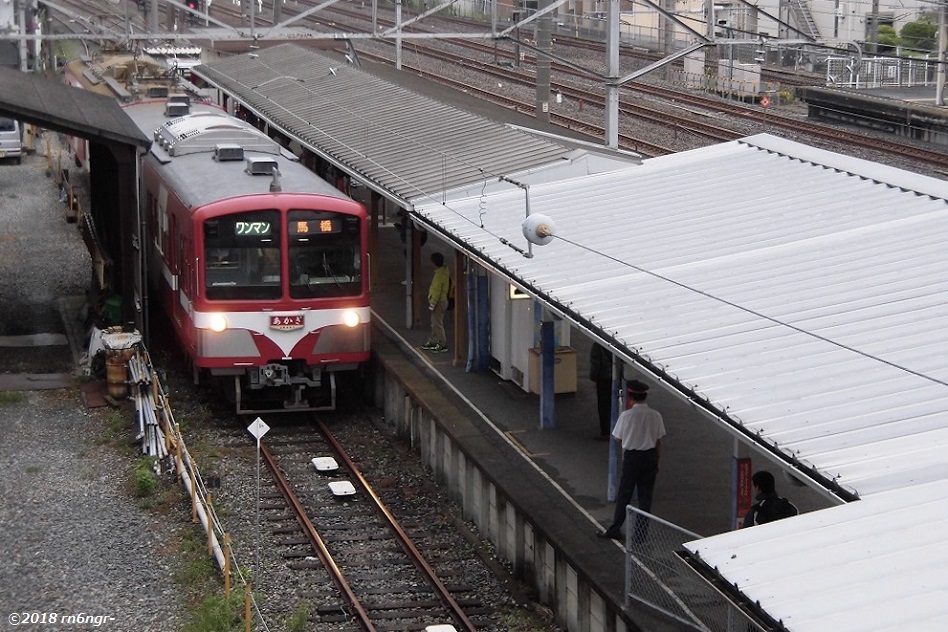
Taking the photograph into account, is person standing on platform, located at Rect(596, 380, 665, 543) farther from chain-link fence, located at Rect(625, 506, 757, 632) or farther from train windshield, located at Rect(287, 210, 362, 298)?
train windshield, located at Rect(287, 210, 362, 298)

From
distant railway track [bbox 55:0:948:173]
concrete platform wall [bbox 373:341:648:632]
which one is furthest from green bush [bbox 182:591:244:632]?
distant railway track [bbox 55:0:948:173]

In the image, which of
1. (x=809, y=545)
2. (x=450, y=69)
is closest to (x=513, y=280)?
(x=809, y=545)

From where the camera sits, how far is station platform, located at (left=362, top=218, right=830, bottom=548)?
1058 centimetres

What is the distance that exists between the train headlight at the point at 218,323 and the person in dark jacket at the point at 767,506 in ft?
22.3

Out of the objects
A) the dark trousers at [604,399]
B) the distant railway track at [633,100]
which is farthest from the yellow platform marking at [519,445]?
the distant railway track at [633,100]

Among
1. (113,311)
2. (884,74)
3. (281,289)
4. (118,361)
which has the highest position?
(884,74)

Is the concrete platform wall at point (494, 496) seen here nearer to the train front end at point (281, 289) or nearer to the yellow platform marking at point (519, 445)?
the yellow platform marking at point (519, 445)

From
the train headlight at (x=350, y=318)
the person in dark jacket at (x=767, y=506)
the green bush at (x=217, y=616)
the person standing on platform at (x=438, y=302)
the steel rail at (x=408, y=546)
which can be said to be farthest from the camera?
the person standing on platform at (x=438, y=302)

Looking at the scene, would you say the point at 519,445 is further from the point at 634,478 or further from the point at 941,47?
the point at 941,47

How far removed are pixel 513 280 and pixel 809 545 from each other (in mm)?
5494

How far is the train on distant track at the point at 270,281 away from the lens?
13.9 meters

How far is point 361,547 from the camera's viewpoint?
38.0 ft

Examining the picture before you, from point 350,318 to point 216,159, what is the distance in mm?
2805
